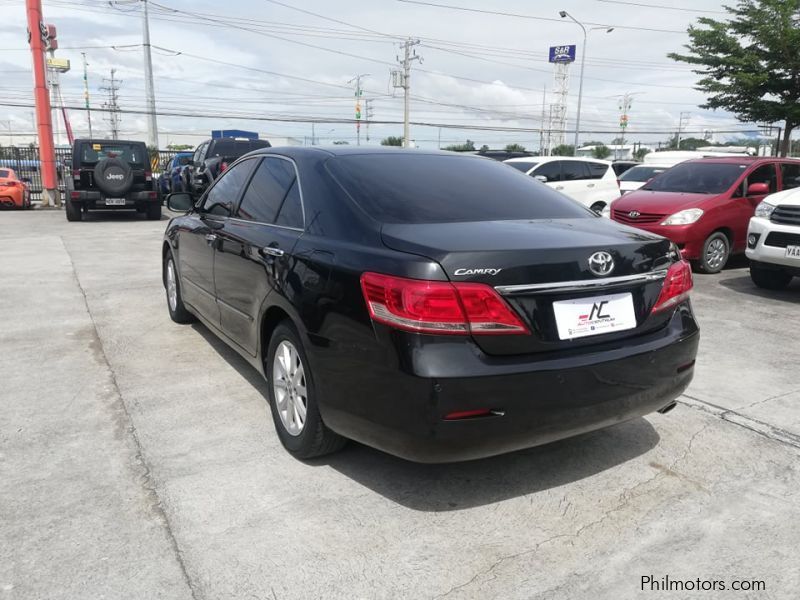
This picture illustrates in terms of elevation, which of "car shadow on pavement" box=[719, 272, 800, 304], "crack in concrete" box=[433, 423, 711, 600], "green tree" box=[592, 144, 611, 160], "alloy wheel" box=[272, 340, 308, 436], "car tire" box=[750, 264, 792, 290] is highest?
"green tree" box=[592, 144, 611, 160]

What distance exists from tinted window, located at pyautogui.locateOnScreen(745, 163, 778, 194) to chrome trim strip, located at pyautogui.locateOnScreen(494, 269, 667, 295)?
7.63 m

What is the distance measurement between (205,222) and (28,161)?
25451 mm

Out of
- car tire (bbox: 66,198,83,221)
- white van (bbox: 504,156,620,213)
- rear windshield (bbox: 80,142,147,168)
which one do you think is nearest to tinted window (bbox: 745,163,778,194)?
white van (bbox: 504,156,620,213)

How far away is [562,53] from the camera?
80500 millimetres

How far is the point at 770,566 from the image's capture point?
245cm

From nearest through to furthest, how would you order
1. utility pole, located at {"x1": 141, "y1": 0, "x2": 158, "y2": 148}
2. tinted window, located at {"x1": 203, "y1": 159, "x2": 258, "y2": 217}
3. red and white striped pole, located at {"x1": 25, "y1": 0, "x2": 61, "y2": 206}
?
tinted window, located at {"x1": 203, "y1": 159, "x2": 258, "y2": 217} → red and white striped pole, located at {"x1": 25, "y1": 0, "x2": 61, "y2": 206} → utility pole, located at {"x1": 141, "y1": 0, "x2": 158, "y2": 148}

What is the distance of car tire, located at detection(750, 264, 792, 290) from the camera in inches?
306

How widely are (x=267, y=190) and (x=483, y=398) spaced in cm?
204

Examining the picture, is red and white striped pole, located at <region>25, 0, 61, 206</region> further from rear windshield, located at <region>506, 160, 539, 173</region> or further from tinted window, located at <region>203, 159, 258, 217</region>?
tinted window, located at <region>203, 159, 258, 217</region>

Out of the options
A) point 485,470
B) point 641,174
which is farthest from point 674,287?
point 641,174

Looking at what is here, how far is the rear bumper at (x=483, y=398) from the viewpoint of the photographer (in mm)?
2461

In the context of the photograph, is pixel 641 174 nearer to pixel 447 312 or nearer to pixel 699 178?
pixel 699 178

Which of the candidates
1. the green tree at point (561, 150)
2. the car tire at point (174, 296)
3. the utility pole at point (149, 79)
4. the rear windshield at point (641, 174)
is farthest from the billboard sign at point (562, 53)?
the car tire at point (174, 296)

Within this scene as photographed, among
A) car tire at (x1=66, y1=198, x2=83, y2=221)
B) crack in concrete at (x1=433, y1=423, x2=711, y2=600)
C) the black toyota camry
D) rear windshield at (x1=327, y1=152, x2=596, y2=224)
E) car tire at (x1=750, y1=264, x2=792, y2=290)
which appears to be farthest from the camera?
car tire at (x1=66, y1=198, x2=83, y2=221)
